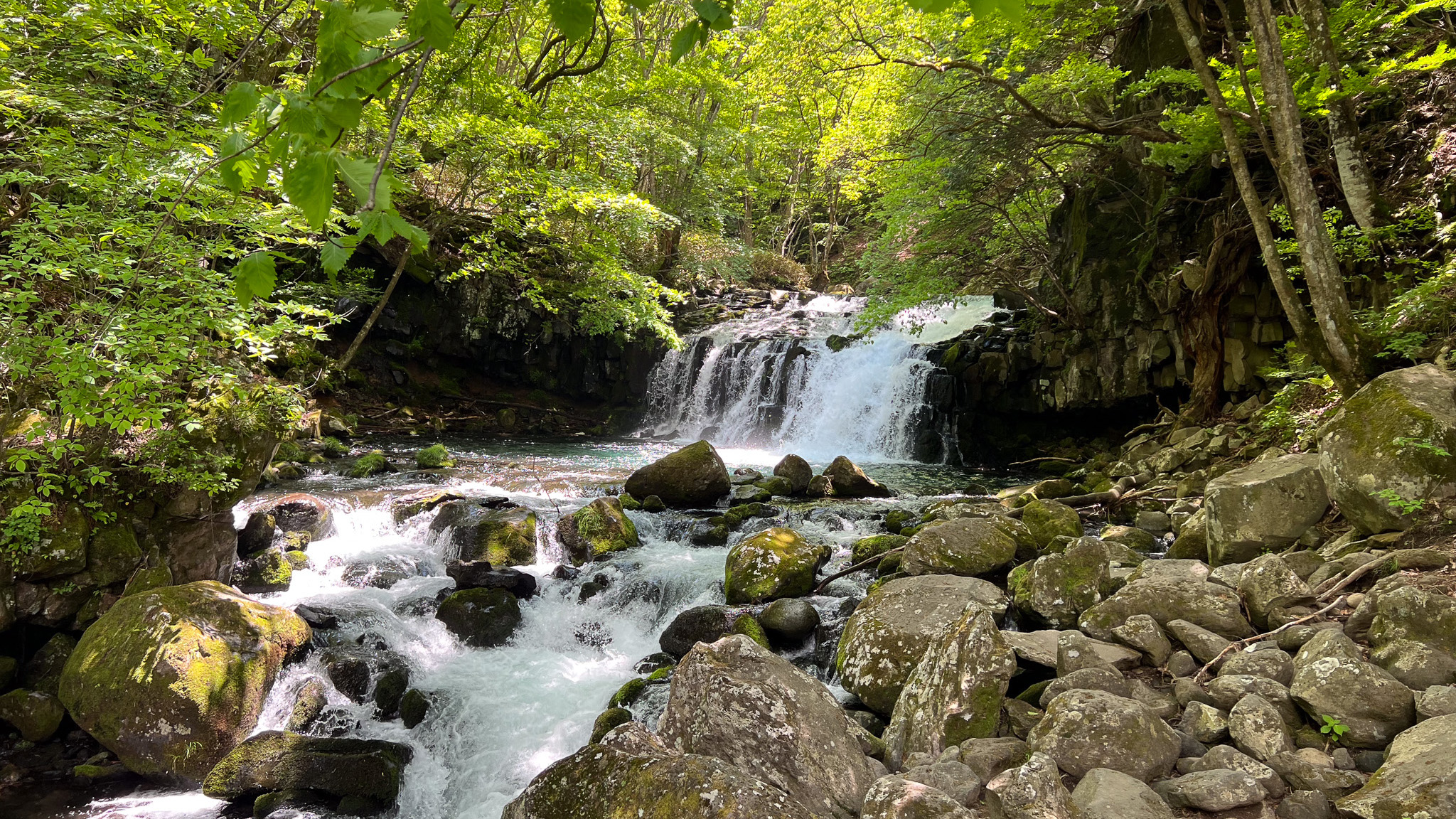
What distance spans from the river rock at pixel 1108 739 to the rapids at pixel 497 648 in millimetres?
2490

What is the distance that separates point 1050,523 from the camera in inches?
275

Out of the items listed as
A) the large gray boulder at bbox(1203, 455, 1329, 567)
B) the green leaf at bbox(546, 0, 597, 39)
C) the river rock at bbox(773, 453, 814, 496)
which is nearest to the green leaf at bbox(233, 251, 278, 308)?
the green leaf at bbox(546, 0, 597, 39)

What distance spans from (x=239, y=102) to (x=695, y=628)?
18.5ft

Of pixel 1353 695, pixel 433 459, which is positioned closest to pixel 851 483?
pixel 433 459

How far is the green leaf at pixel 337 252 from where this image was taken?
1.32 metres

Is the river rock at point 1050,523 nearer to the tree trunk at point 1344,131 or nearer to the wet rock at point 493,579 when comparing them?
the tree trunk at point 1344,131

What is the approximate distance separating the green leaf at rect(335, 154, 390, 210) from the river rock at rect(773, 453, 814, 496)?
1034 centimetres

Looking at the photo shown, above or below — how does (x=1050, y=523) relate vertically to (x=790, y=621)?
above

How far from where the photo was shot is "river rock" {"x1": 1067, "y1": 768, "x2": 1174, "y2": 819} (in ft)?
8.63

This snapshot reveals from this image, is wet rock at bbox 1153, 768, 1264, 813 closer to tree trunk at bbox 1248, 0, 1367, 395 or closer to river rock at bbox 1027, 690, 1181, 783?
river rock at bbox 1027, 690, 1181, 783

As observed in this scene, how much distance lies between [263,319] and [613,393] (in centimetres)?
1270

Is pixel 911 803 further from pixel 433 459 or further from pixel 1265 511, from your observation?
pixel 433 459

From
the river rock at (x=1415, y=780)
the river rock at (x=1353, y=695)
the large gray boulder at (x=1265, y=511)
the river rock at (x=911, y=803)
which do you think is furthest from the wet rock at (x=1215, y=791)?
the large gray boulder at (x=1265, y=511)

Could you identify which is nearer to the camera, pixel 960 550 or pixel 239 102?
pixel 239 102
